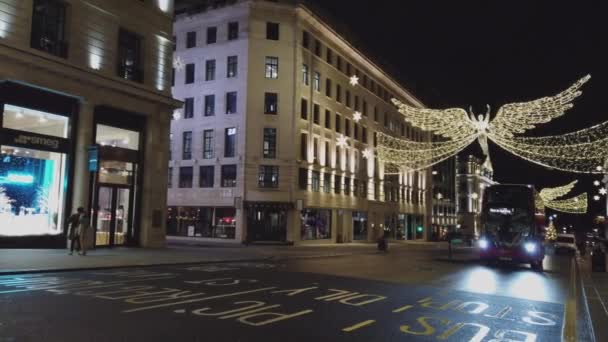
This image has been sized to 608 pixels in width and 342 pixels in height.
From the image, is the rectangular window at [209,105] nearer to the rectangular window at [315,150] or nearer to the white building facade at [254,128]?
the white building facade at [254,128]

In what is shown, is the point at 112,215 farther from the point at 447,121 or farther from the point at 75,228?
the point at 447,121

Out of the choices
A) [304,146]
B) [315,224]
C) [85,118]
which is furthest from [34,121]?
[315,224]

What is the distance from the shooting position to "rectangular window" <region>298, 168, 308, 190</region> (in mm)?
43219

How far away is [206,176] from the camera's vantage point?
4306 centimetres

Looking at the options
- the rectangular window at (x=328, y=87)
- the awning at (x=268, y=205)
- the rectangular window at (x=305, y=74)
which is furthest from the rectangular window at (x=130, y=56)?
the rectangular window at (x=328, y=87)

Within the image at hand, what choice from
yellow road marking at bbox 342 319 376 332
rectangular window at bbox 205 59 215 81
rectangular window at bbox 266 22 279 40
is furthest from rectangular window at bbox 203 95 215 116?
yellow road marking at bbox 342 319 376 332

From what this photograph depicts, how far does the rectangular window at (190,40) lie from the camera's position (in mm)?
45250

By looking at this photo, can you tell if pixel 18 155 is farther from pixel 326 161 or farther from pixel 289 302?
pixel 326 161

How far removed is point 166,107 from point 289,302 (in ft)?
63.6

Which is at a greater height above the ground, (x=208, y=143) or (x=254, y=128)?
(x=254, y=128)

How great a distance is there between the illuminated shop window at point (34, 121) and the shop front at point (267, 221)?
19374 millimetres

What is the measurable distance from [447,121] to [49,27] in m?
18.9

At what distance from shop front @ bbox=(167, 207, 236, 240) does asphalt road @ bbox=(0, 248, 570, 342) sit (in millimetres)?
25455

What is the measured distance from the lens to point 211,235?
42.2m
